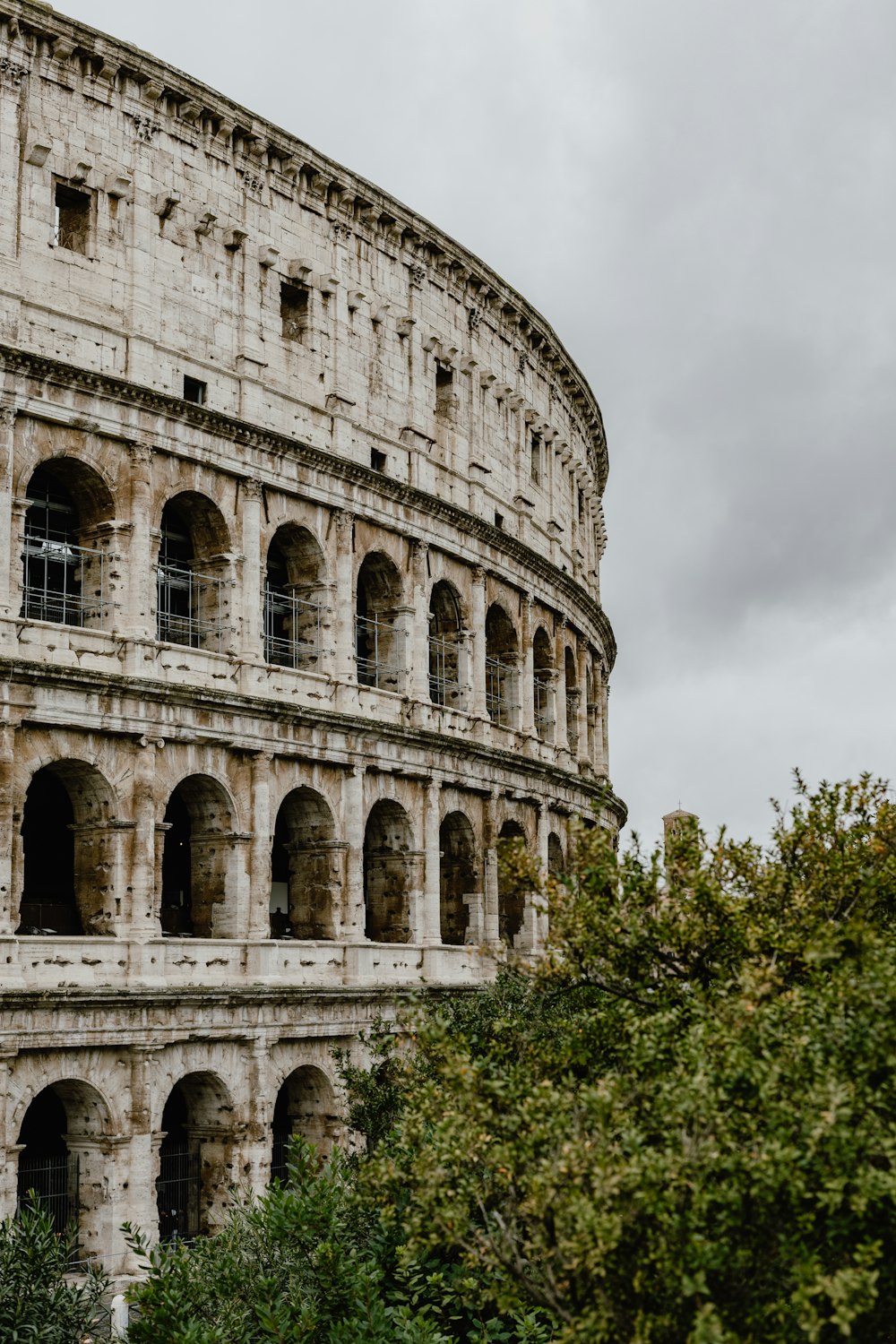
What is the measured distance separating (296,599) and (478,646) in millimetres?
5226

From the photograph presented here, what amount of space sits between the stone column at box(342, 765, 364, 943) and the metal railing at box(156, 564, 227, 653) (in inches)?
138

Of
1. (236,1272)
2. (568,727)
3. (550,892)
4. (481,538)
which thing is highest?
(481,538)

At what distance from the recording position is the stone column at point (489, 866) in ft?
102

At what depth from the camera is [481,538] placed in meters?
32.0

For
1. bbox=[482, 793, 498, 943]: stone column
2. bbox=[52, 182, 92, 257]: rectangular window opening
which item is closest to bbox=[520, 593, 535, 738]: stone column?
bbox=[482, 793, 498, 943]: stone column

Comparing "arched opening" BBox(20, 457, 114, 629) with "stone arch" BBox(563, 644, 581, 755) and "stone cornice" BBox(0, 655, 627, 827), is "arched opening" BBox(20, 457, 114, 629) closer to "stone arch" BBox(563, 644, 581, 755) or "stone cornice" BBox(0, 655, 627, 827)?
"stone cornice" BBox(0, 655, 627, 827)

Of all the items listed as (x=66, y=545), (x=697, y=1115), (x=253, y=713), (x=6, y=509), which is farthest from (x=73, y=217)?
(x=697, y=1115)

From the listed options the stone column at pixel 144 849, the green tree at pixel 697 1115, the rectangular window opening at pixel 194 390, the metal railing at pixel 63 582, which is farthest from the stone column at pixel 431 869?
the green tree at pixel 697 1115

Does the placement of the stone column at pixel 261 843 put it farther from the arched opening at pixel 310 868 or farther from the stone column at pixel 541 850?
the stone column at pixel 541 850

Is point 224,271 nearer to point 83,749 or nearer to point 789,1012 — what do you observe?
point 83,749

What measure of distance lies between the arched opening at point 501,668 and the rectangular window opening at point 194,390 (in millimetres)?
9488

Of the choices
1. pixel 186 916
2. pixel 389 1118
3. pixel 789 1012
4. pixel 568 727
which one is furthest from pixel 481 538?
pixel 789 1012

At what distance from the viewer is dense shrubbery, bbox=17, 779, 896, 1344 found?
911cm

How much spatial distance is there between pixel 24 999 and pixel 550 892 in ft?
35.9
